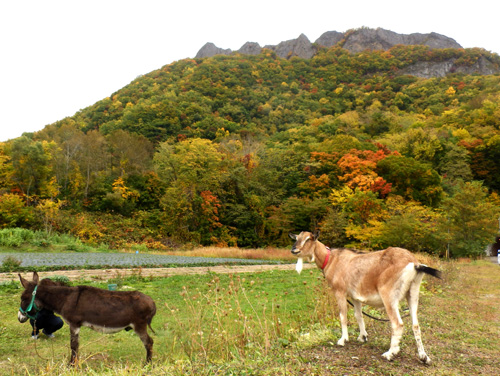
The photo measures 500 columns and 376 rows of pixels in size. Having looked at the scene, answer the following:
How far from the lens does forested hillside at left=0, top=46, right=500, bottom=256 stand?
30094 millimetres

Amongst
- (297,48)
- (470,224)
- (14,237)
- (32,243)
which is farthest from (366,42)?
(14,237)

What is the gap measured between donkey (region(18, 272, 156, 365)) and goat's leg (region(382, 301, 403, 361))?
327 centimetres

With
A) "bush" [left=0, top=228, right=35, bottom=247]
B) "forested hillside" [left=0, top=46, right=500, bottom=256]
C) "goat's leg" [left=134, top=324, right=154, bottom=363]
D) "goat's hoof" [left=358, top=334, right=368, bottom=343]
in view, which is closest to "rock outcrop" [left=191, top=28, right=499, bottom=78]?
"forested hillside" [left=0, top=46, right=500, bottom=256]

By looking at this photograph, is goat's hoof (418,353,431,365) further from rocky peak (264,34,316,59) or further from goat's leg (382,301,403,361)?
rocky peak (264,34,316,59)

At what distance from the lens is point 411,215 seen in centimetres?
2752

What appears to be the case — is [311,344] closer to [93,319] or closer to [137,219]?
[93,319]

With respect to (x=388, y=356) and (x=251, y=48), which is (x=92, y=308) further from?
(x=251, y=48)

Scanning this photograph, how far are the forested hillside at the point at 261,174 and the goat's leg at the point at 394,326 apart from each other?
78.8 feet

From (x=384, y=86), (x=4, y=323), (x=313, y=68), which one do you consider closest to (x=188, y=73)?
(x=313, y=68)

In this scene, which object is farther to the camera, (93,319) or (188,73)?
(188,73)

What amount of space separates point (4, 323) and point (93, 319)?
375 cm

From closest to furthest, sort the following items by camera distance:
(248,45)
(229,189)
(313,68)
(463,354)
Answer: (463,354) → (229,189) → (313,68) → (248,45)

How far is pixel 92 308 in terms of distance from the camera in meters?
4.92

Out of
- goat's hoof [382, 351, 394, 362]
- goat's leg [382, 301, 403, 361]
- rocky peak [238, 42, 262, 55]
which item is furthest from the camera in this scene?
rocky peak [238, 42, 262, 55]
